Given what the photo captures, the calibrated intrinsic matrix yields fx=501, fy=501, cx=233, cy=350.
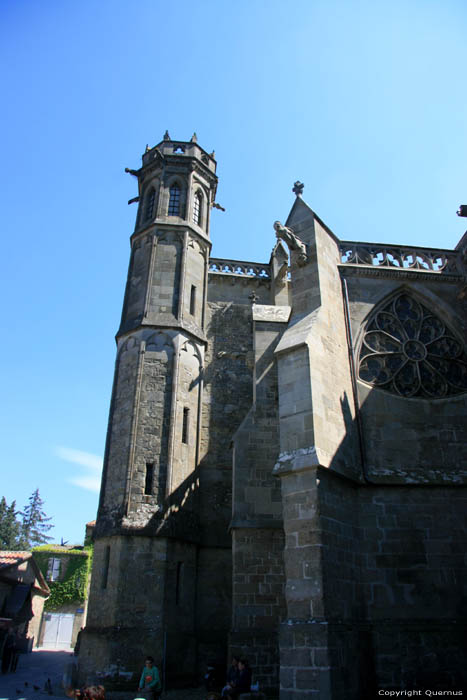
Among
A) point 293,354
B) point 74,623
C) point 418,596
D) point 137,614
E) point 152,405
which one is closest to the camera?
point 418,596

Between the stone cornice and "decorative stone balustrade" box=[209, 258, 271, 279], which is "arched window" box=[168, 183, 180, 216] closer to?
"decorative stone balustrade" box=[209, 258, 271, 279]

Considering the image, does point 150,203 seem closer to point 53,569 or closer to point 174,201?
point 174,201

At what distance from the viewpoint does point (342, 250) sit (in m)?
11.9

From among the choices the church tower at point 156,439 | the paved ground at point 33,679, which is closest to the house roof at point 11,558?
the paved ground at point 33,679

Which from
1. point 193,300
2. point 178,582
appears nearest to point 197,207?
point 193,300

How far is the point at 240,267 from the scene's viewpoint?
1827 centimetres

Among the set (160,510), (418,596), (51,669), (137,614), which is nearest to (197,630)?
(137,614)

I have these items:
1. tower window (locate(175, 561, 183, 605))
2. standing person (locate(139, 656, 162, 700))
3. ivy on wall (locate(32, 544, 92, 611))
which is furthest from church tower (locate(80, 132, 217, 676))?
ivy on wall (locate(32, 544, 92, 611))

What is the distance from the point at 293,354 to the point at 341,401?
1348mm

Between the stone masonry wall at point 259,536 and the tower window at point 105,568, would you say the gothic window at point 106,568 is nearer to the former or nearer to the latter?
the tower window at point 105,568

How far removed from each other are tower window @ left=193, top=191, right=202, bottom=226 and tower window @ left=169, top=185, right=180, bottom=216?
636mm

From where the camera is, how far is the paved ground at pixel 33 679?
1137cm

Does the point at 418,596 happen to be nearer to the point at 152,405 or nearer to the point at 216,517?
the point at 216,517

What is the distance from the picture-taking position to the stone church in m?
7.66
